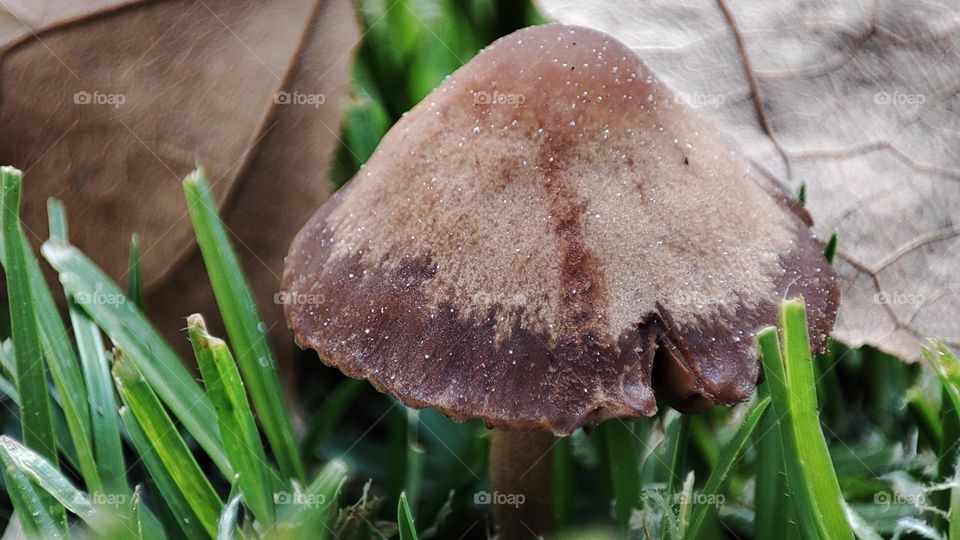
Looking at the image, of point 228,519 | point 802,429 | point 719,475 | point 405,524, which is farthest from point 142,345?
point 802,429

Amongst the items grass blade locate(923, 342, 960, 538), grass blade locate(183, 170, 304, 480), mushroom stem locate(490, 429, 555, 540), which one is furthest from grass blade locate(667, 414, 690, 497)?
grass blade locate(183, 170, 304, 480)

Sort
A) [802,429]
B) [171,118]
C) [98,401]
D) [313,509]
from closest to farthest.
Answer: [802,429] → [313,509] → [98,401] → [171,118]

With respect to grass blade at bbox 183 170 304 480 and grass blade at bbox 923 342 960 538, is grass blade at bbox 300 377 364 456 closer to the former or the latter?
grass blade at bbox 183 170 304 480

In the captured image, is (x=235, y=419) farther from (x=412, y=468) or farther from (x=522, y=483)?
(x=522, y=483)

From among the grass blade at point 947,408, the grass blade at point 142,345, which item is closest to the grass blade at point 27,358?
the grass blade at point 142,345

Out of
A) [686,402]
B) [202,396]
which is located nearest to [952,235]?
[686,402]

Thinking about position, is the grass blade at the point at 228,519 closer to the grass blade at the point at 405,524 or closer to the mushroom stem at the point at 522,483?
the grass blade at the point at 405,524
